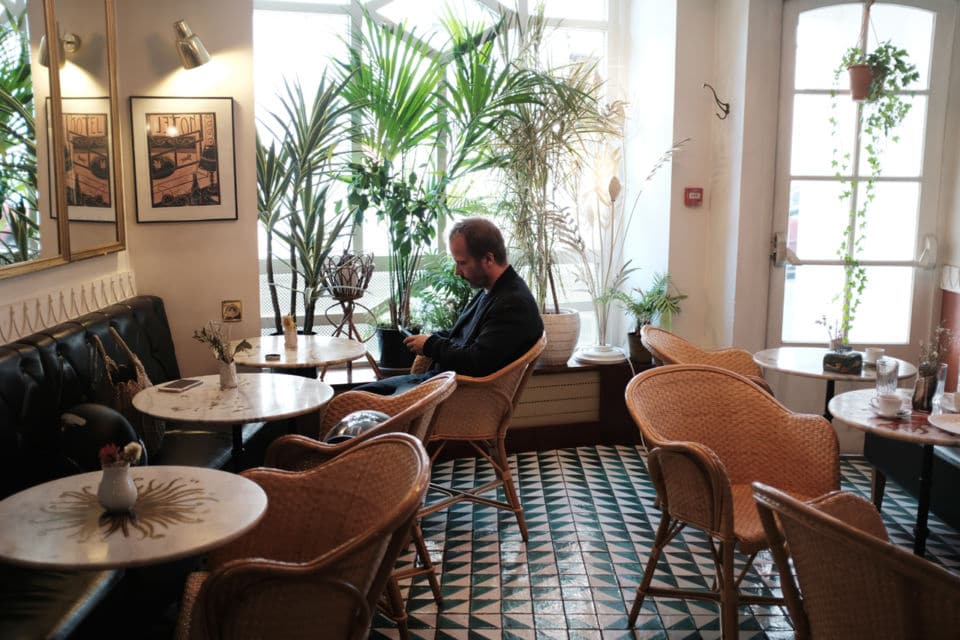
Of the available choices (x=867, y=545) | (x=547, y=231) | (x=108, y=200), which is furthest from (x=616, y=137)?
(x=867, y=545)

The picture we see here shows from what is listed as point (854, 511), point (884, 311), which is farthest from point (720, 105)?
point (854, 511)

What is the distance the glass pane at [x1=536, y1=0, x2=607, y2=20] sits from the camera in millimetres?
5680

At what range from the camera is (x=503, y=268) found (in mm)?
3910

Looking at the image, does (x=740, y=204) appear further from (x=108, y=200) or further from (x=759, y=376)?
(x=108, y=200)

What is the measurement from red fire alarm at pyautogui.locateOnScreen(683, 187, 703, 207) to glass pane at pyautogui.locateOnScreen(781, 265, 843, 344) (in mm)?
689

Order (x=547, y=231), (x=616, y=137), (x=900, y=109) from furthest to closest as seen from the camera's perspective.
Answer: (x=616, y=137), (x=547, y=231), (x=900, y=109)

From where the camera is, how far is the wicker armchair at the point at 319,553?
5.91 ft

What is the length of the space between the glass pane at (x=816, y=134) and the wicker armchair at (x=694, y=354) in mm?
1335

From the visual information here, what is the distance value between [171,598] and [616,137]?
12.9 feet

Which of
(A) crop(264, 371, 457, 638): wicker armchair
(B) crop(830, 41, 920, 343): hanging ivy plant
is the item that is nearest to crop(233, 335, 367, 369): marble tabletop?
(A) crop(264, 371, 457, 638): wicker armchair

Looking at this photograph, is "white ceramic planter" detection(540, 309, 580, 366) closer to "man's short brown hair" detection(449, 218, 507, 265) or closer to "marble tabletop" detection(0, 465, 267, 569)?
"man's short brown hair" detection(449, 218, 507, 265)

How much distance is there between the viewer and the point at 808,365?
3.92 meters

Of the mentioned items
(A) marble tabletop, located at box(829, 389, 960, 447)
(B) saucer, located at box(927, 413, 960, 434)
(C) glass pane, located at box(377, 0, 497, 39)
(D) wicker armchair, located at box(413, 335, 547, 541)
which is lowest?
(D) wicker armchair, located at box(413, 335, 547, 541)

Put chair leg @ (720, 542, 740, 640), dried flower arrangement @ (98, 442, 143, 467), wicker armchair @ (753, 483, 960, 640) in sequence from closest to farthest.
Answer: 1. wicker armchair @ (753, 483, 960, 640)
2. dried flower arrangement @ (98, 442, 143, 467)
3. chair leg @ (720, 542, 740, 640)
